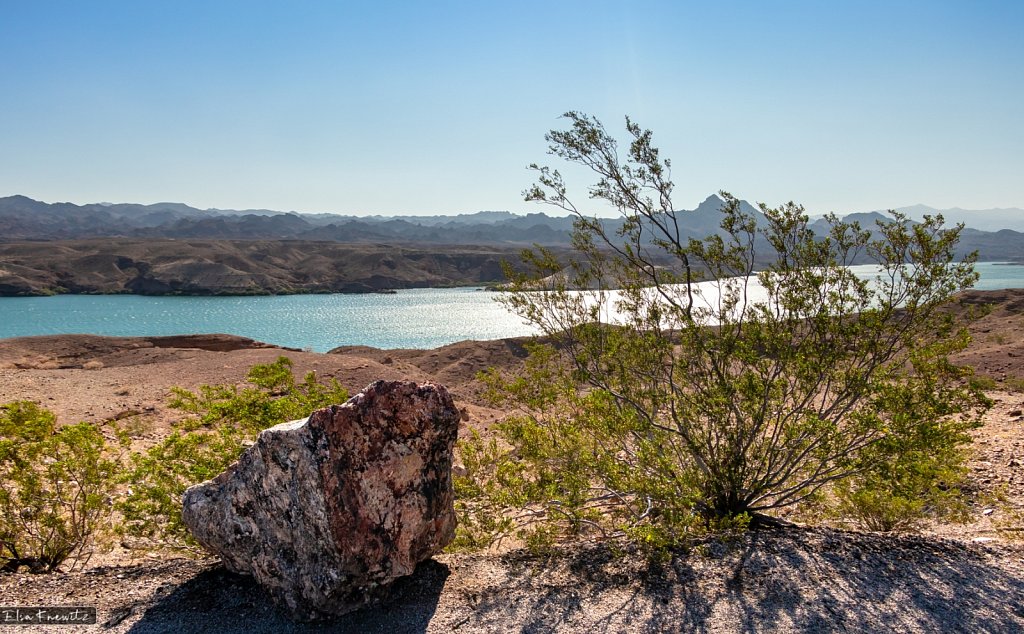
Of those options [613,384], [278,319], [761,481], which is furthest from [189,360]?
[278,319]

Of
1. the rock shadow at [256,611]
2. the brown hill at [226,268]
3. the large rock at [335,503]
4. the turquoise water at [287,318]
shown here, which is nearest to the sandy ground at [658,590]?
the rock shadow at [256,611]

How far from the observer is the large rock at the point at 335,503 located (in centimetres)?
528

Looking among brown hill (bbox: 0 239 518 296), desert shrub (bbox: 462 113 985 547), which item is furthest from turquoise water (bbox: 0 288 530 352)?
desert shrub (bbox: 462 113 985 547)

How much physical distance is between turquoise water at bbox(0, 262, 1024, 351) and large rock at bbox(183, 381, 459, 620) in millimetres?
34423

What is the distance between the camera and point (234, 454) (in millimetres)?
7340

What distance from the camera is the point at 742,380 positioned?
7.00m

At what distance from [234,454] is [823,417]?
7.25 meters

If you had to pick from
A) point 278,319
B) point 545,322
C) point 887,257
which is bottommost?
point 278,319


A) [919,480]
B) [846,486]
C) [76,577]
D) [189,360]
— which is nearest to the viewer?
[76,577]

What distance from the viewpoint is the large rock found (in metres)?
5.28

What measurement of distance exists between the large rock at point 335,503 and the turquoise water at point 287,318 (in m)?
34.4

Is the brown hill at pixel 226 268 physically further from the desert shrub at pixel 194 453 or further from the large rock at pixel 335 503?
the large rock at pixel 335 503

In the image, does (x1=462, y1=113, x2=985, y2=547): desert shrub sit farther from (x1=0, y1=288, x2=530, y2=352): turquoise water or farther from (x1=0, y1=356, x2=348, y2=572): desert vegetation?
(x1=0, y1=288, x2=530, y2=352): turquoise water

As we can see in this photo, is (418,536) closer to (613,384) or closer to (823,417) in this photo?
(613,384)
